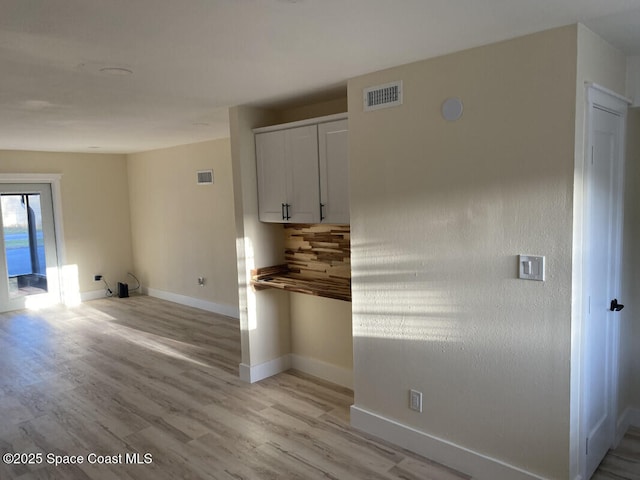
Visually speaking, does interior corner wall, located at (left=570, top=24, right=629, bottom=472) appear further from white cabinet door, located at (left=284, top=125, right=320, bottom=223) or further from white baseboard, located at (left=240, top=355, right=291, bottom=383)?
white baseboard, located at (left=240, top=355, right=291, bottom=383)

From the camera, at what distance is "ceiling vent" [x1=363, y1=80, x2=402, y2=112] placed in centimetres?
279

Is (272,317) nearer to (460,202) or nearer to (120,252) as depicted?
→ (460,202)

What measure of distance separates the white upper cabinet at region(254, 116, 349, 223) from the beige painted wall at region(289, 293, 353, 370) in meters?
0.85

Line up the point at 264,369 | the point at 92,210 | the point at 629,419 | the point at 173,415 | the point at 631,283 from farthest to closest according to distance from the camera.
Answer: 1. the point at 92,210
2. the point at 264,369
3. the point at 173,415
4. the point at 629,419
5. the point at 631,283

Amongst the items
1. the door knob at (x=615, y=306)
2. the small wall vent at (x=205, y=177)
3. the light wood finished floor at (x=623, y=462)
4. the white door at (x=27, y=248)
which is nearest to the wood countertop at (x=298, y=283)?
the door knob at (x=615, y=306)

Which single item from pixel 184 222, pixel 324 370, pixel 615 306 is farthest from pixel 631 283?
pixel 184 222

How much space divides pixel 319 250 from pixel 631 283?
7.51 feet

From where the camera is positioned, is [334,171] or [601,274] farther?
[334,171]

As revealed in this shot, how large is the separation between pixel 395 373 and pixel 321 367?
4.20 feet

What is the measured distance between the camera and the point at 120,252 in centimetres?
786

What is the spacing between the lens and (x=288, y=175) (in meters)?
3.74

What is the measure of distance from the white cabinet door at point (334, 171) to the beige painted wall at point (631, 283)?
1.77m

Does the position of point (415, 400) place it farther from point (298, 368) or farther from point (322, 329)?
point (298, 368)

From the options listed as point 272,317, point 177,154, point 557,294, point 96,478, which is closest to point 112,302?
point 177,154
